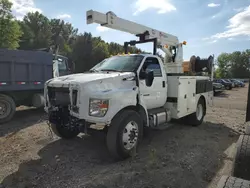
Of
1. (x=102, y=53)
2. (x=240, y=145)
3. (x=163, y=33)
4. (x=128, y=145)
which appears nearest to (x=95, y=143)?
(x=128, y=145)

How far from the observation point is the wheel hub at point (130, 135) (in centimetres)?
436

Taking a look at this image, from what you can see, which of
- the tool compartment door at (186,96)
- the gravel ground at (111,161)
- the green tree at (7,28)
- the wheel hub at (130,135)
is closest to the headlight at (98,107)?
the wheel hub at (130,135)

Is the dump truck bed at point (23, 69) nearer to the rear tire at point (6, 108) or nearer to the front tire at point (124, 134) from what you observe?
the rear tire at point (6, 108)

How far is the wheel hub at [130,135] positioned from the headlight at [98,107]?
647 mm

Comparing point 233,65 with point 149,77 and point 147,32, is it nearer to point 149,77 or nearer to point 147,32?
point 147,32

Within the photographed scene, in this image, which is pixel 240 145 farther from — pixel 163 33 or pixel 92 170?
pixel 163 33

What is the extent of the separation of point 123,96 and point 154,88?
134 centimetres

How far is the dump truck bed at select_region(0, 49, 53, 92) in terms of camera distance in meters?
7.45

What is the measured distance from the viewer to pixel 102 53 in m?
39.8

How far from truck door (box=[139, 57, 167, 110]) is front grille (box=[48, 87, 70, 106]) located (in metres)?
1.64

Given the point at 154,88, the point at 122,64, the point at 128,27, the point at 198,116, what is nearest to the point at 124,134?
the point at 154,88

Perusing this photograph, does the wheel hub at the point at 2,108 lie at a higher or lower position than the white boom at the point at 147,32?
lower

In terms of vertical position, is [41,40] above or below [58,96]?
above

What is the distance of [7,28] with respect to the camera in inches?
1385
